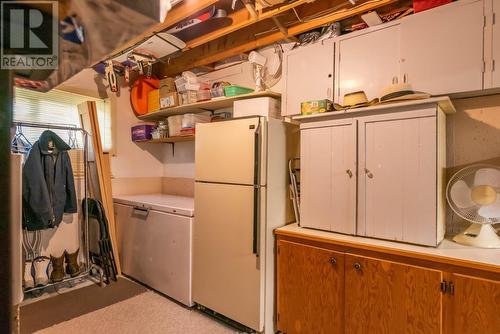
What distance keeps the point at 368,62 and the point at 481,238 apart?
4.52 ft

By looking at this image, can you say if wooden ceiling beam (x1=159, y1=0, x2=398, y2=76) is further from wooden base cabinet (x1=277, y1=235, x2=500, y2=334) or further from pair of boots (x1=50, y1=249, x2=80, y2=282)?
pair of boots (x1=50, y1=249, x2=80, y2=282)

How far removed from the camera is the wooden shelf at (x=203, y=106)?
8.79 feet

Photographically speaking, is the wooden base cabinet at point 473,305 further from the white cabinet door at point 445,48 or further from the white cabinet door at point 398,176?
the white cabinet door at point 445,48

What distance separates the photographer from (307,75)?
2438 millimetres

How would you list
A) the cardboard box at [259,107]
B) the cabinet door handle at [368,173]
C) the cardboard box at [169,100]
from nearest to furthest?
the cabinet door handle at [368,173] → the cardboard box at [259,107] → the cardboard box at [169,100]

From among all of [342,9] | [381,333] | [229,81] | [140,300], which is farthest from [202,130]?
[381,333]

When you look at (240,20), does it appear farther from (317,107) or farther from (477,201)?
(477,201)

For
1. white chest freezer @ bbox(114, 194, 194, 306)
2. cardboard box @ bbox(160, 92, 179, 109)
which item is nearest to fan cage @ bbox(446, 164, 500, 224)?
white chest freezer @ bbox(114, 194, 194, 306)

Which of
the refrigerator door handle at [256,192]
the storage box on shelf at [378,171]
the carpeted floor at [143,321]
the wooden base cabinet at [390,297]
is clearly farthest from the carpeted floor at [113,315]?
the storage box on shelf at [378,171]

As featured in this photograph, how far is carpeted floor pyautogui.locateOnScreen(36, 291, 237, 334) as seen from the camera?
7.53 ft

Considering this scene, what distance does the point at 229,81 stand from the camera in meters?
3.30

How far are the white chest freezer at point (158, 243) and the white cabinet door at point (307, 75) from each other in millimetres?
1368

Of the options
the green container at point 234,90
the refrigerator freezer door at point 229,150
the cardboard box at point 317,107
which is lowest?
the refrigerator freezer door at point 229,150

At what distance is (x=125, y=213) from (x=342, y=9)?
10.1 feet
